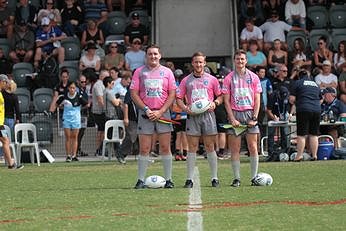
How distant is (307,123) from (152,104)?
7985 mm

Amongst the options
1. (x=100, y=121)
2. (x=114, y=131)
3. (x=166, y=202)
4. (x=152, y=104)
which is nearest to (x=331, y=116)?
(x=114, y=131)

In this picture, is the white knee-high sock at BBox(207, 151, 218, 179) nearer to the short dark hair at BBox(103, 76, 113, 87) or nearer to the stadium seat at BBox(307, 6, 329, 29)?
the short dark hair at BBox(103, 76, 113, 87)

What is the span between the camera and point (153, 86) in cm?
1563

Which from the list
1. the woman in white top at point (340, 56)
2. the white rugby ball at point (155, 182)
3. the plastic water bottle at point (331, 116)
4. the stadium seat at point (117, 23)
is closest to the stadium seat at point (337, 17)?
the woman in white top at point (340, 56)

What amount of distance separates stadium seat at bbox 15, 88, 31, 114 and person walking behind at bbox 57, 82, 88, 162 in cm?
271

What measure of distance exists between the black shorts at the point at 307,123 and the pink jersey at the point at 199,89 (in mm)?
7263

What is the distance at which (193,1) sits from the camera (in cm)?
3045

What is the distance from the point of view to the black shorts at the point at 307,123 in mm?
22844

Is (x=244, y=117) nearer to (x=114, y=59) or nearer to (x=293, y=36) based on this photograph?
(x=114, y=59)

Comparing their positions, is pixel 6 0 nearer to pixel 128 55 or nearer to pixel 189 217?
pixel 128 55

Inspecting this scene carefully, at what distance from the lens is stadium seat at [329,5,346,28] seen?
3100 cm

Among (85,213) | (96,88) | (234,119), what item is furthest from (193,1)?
(85,213)

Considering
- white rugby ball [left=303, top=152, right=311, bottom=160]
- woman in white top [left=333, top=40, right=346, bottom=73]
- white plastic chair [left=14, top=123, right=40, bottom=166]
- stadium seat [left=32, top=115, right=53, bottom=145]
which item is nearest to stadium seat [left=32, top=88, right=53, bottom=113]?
stadium seat [left=32, top=115, right=53, bottom=145]

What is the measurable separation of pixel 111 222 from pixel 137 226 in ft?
1.61
